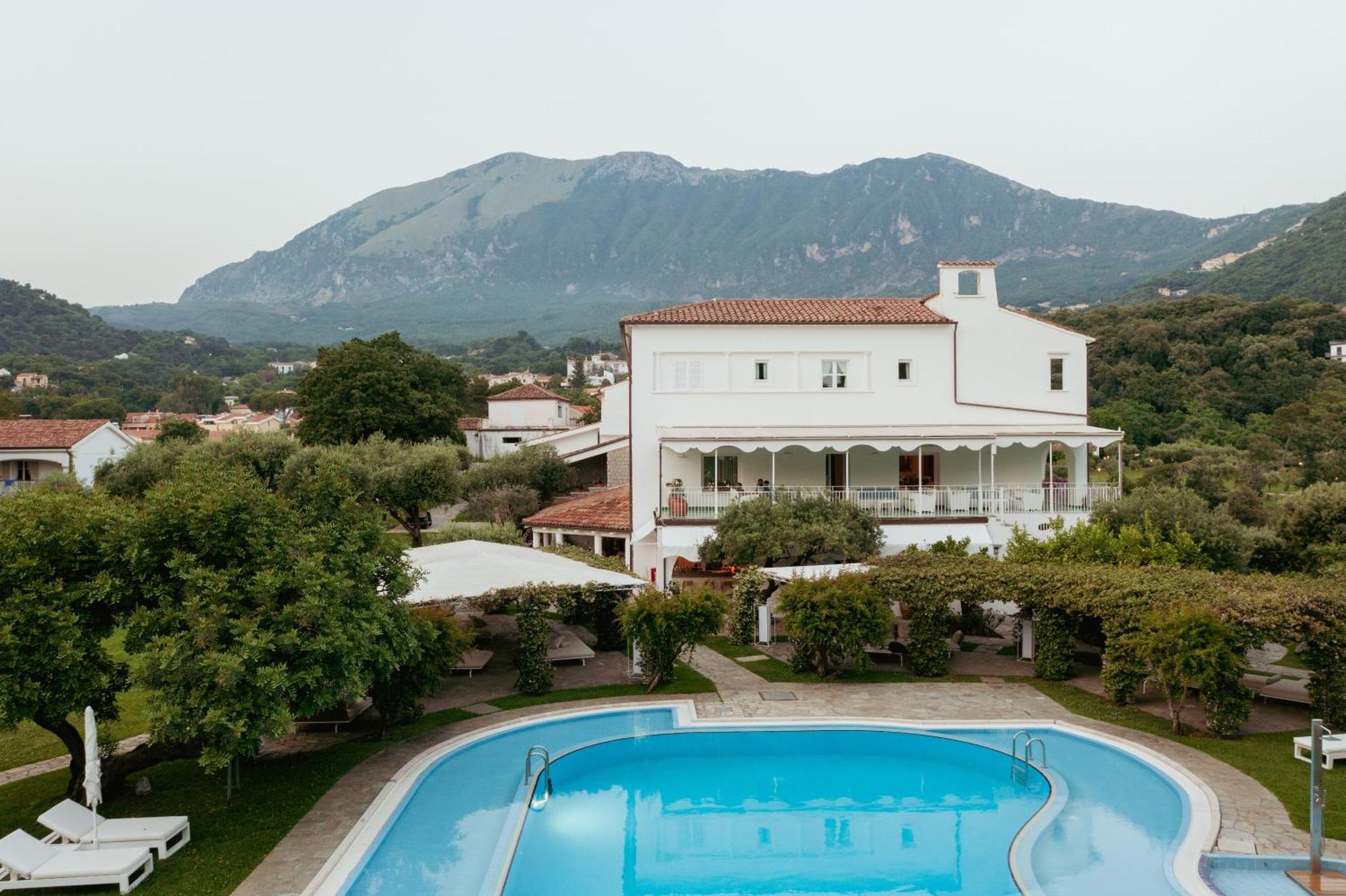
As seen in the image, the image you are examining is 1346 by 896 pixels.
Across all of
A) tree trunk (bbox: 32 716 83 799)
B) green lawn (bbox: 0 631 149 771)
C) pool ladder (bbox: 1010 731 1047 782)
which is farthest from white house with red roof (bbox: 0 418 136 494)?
pool ladder (bbox: 1010 731 1047 782)

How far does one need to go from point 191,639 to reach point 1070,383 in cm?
2693

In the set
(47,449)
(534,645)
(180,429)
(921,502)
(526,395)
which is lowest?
(534,645)

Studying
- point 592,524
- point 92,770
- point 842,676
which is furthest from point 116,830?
point 592,524

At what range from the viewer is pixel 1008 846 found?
11.4 meters

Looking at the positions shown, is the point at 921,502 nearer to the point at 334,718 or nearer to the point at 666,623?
the point at 666,623

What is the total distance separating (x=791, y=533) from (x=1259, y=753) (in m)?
10.9

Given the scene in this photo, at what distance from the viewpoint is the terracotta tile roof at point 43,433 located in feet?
162

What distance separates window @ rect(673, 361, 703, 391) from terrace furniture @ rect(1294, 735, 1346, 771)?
60.6 ft

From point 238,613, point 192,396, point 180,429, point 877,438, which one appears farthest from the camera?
point 192,396

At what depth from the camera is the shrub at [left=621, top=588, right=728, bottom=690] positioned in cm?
1727

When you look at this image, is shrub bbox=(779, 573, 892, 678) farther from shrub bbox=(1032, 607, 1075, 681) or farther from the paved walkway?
the paved walkway

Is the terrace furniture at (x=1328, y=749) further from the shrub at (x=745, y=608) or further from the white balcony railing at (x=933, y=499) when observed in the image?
the white balcony railing at (x=933, y=499)

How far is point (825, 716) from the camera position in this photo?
15.9m

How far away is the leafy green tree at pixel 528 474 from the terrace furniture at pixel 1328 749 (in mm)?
28189
